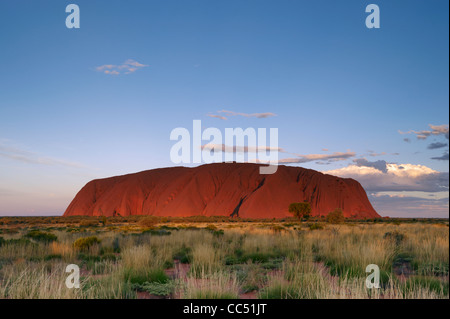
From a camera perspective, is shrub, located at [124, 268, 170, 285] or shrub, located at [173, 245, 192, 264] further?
shrub, located at [173, 245, 192, 264]

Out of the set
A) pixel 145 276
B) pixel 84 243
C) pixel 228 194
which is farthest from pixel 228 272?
pixel 228 194

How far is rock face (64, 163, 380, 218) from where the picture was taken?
7888 centimetres

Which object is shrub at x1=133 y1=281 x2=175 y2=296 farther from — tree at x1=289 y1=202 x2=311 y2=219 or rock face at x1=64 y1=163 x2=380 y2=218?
rock face at x1=64 y1=163 x2=380 y2=218

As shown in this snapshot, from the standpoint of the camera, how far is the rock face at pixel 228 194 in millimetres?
78875

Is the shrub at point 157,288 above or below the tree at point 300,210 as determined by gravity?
above

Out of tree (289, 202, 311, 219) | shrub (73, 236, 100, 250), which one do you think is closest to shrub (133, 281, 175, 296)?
shrub (73, 236, 100, 250)

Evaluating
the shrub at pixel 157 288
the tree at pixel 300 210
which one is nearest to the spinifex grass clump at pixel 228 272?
the shrub at pixel 157 288

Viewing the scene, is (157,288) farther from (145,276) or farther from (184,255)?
(184,255)

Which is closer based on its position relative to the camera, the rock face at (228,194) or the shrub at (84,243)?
the shrub at (84,243)

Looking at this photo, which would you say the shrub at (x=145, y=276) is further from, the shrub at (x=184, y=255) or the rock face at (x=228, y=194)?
the rock face at (x=228, y=194)

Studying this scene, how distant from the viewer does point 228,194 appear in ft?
275

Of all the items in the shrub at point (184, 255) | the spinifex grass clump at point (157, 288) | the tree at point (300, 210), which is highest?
the spinifex grass clump at point (157, 288)

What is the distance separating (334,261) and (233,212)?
70.7 m
